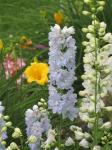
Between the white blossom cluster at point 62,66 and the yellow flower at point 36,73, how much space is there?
4.55 feet

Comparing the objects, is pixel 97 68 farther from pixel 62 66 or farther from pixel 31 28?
pixel 31 28

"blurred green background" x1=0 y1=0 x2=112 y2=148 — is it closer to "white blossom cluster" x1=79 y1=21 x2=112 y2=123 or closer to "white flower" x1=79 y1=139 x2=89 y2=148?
"white flower" x1=79 y1=139 x2=89 y2=148

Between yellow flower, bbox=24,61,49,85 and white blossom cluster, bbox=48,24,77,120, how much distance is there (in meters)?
1.39

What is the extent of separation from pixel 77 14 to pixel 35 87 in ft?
4.10

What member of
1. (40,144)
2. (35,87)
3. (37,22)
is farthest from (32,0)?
(40,144)

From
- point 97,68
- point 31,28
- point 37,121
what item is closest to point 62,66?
point 97,68

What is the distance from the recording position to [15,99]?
4.76 meters

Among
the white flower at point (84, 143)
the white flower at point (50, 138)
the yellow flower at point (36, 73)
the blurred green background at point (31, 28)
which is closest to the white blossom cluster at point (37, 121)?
the white flower at point (50, 138)

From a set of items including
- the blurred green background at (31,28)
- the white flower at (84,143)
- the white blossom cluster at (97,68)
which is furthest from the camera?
the blurred green background at (31,28)

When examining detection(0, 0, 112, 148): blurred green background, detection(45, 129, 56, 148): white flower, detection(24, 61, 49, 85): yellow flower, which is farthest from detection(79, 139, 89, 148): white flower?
detection(24, 61, 49, 85): yellow flower

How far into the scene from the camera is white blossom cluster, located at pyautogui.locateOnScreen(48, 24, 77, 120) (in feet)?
10.5

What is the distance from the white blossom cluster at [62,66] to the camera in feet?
10.5

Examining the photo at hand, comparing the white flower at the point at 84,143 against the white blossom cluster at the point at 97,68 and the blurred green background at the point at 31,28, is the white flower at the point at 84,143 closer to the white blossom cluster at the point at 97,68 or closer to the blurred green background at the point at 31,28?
the white blossom cluster at the point at 97,68

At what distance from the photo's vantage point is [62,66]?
3.26 meters
